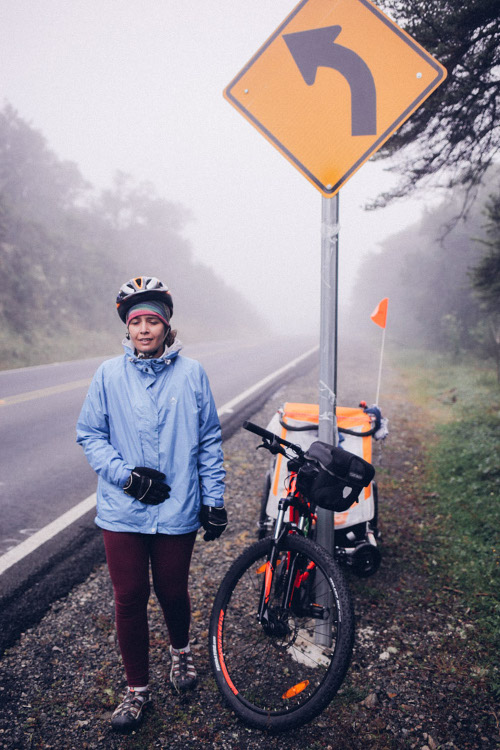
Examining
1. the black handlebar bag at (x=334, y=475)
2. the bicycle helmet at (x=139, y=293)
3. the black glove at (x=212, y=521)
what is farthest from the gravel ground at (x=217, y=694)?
the bicycle helmet at (x=139, y=293)

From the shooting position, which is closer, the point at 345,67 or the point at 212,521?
the point at 345,67

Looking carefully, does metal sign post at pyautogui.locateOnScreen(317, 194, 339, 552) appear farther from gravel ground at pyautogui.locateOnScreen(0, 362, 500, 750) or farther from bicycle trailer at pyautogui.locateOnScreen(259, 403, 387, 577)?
gravel ground at pyautogui.locateOnScreen(0, 362, 500, 750)

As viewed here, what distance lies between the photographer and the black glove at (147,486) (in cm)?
220

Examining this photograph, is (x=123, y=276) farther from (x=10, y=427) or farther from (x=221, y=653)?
(x=221, y=653)

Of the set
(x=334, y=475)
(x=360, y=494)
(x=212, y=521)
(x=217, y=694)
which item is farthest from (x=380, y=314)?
(x=217, y=694)

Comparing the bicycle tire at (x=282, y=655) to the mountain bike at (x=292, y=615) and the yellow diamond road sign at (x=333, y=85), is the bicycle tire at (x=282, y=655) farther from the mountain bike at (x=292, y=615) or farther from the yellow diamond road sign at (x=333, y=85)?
the yellow diamond road sign at (x=333, y=85)

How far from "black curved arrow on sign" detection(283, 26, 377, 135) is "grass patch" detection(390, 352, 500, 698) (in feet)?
9.85

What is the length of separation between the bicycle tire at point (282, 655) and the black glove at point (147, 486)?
587mm

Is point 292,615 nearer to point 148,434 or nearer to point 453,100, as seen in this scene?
point 148,434

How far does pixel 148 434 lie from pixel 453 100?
4277mm

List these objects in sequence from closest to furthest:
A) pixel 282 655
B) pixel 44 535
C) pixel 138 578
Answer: pixel 138 578, pixel 282 655, pixel 44 535

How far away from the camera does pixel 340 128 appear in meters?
2.11

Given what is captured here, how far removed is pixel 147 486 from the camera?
86.9 inches

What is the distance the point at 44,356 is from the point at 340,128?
Result: 55.9 ft
